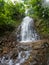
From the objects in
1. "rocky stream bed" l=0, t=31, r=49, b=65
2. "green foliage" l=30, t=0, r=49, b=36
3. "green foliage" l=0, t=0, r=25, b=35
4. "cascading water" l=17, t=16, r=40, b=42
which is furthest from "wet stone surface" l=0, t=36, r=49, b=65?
"green foliage" l=0, t=0, r=25, b=35

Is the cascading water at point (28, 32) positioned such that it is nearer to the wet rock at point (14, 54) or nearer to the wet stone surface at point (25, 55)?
the wet stone surface at point (25, 55)

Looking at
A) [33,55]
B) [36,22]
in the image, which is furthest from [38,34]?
[33,55]

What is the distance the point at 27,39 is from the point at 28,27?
1428mm

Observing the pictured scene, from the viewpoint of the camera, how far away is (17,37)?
460 inches

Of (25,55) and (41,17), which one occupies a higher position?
(41,17)

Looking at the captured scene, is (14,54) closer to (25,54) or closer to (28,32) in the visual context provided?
(25,54)

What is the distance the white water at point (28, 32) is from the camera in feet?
38.1

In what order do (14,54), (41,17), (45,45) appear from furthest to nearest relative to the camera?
(41,17)
(45,45)
(14,54)

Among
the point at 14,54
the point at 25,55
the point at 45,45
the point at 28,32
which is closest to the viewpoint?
the point at 25,55

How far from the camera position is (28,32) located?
40.4ft

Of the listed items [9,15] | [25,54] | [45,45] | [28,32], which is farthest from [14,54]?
[9,15]

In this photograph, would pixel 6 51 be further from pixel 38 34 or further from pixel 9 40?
pixel 38 34

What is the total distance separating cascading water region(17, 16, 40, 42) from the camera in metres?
11.6

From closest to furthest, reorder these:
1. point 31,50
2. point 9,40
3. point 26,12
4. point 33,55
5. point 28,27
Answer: point 33,55 < point 31,50 < point 9,40 < point 28,27 < point 26,12
